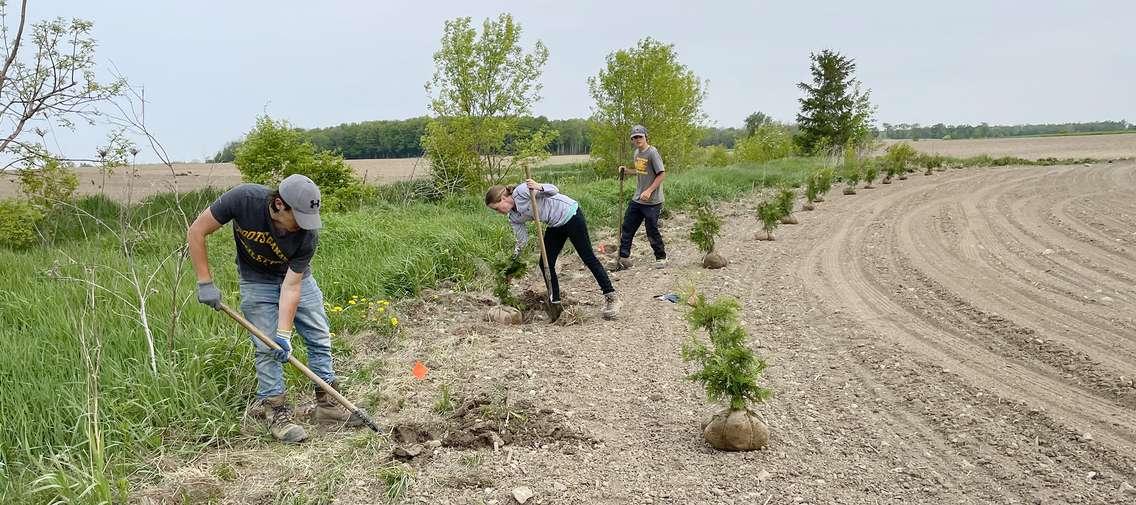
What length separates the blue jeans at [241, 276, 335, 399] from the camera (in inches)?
149

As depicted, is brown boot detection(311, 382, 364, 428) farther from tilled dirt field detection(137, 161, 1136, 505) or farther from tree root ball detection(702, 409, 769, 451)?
tree root ball detection(702, 409, 769, 451)

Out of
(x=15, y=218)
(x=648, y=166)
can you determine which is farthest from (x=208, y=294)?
(x=15, y=218)

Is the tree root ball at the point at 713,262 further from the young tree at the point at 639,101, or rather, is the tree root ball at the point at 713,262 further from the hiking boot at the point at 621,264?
the young tree at the point at 639,101

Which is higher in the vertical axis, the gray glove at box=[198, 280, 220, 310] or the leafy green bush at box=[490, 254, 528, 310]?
the gray glove at box=[198, 280, 220, 310]

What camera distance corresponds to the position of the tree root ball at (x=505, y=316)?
6.03m

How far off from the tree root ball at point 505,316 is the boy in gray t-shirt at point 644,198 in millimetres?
2216

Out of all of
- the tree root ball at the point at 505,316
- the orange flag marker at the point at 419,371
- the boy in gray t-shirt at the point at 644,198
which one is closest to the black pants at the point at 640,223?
the boy in gray t-shirt at the point at 644,198

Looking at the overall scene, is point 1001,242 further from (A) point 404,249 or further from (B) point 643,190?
(A) point 404,249

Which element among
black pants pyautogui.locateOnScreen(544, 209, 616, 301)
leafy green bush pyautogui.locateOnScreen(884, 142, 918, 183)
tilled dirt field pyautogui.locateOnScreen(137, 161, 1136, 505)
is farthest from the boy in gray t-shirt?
leafy green bush pyautogui.locateOnScreen(884, 142, 918, 183)

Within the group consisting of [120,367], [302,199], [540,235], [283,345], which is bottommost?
[120,367]

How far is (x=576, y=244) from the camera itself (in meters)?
6.07

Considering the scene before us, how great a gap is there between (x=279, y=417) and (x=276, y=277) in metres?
0.80

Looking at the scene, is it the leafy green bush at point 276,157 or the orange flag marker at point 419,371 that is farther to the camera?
the leafy green bush at point 276,157

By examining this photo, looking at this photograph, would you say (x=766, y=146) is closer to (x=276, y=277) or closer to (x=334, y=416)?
(x=334, y=416)
